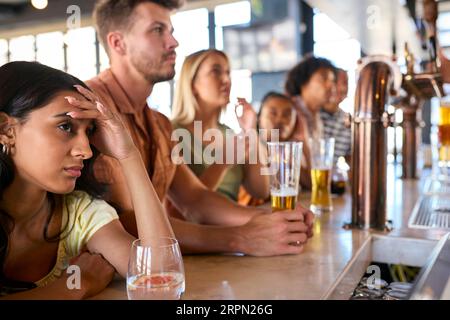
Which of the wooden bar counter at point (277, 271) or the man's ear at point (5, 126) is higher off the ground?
the man's ear at point (5, 126)

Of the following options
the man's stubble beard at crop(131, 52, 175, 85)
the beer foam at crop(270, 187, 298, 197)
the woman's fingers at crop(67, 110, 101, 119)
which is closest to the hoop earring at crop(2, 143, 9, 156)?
the woman's fingers at crop(67, 110, 101, 119)

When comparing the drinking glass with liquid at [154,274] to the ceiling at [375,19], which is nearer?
the drinking glass with liquid at [154,274]

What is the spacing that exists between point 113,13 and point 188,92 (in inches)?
34.4

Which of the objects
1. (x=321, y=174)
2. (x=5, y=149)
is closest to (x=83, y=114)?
(x=5, y=149)

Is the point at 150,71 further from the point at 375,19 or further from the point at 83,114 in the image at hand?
the point at 375,19

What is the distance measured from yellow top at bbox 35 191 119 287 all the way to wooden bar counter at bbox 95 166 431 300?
0.33ft

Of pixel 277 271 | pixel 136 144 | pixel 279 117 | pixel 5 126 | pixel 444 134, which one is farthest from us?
pixel 279 117

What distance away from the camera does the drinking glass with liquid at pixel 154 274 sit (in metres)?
0.58

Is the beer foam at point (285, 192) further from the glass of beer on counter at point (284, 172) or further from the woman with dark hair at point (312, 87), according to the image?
the woman with dark hair at point (312, 87)

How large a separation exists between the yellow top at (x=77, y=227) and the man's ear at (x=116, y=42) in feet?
1.31

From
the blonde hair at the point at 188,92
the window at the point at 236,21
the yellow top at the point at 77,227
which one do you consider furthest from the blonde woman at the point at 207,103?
the window at the point at 236,21

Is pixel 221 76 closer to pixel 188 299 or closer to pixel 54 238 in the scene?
pixel 54 238

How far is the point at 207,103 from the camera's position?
Result: 199 cm

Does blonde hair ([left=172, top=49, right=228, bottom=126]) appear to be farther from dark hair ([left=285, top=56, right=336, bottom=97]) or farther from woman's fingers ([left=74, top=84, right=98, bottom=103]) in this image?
woman's fingers ([left=74, top=84, right=98, bottom=103])
